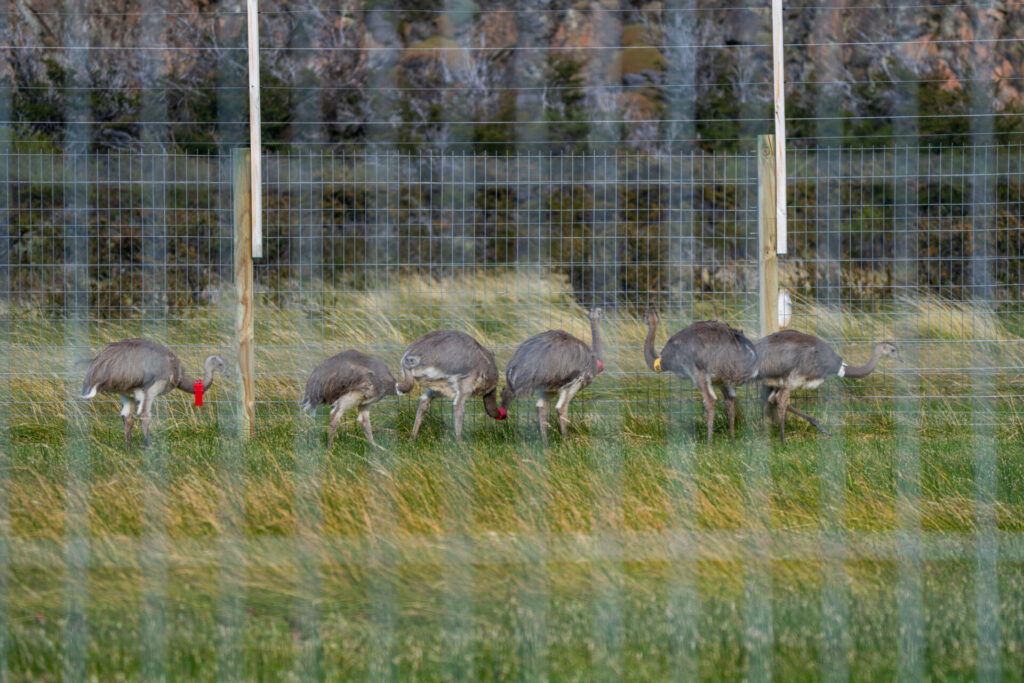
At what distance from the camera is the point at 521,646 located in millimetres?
4234

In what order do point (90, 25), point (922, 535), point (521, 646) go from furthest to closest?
point (90, 25), point (922, 535), point (521, 646)

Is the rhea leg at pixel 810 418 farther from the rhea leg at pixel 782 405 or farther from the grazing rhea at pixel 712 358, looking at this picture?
the grazing rhea at pixel 712 358

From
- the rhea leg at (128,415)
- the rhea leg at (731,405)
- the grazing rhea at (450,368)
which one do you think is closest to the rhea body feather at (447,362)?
the grazing rhea at (450,368)

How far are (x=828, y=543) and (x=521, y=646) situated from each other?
69.1 inches

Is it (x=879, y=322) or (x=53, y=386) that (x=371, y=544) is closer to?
(x=53, y=386)

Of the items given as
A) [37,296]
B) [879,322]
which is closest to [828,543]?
[879,322]

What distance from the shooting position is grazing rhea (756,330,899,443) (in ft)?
26.0

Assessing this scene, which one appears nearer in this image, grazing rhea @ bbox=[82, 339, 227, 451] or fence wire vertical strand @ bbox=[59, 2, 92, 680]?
fence wire vertical strand @ bbox=[59, 2, 92, 680]

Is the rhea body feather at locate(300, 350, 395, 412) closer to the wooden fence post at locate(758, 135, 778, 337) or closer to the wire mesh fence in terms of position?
the wire mesh fence

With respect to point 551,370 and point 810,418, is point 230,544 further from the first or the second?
point 810,418

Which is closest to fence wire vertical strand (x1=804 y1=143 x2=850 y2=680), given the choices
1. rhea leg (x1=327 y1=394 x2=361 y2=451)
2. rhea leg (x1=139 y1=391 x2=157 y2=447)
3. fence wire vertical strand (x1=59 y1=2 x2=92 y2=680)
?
fence wire vertical strand (x1=59 y1=2 x2=92 y2=680)

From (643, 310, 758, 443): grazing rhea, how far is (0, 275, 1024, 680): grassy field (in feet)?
1.34

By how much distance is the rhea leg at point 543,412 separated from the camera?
796 centimetres

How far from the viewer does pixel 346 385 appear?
7.63m
